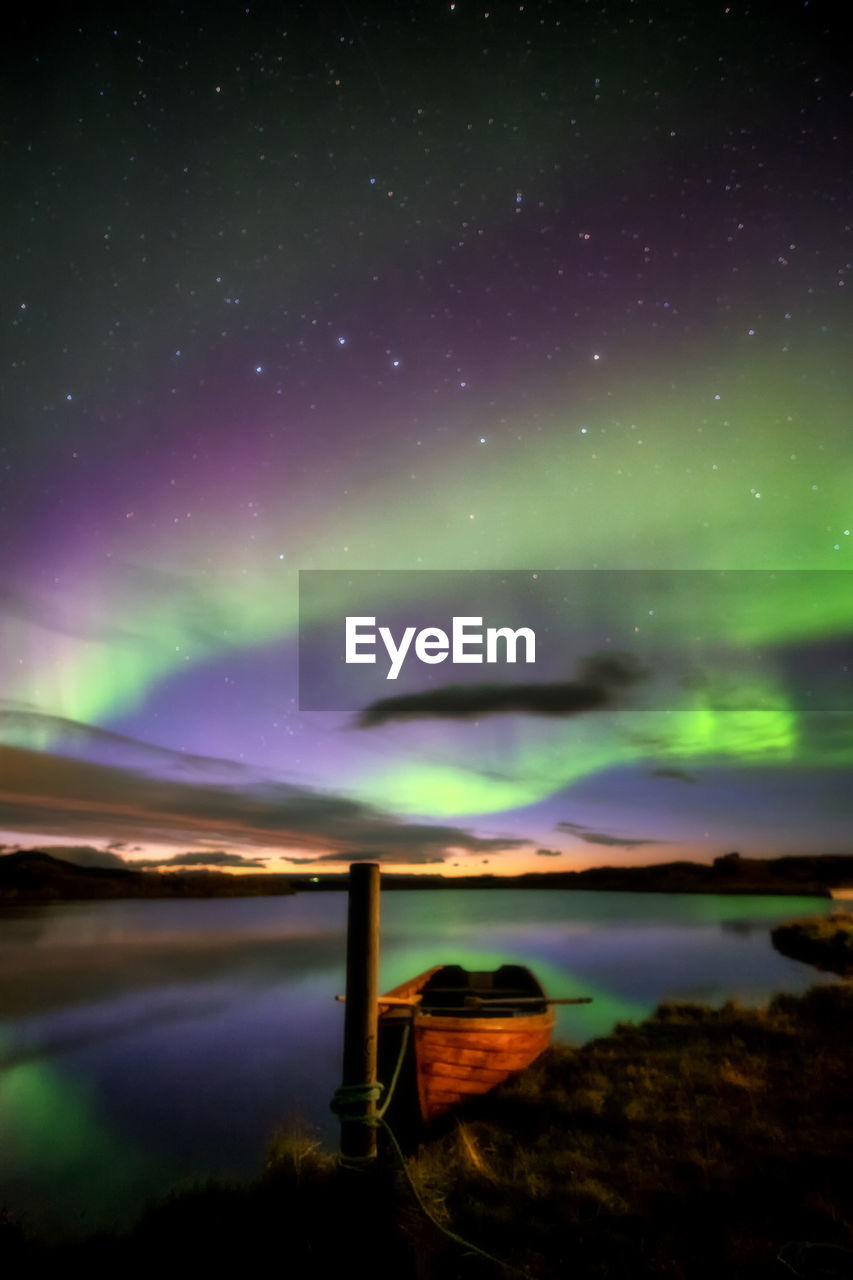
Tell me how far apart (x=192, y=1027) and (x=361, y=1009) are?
17.9m

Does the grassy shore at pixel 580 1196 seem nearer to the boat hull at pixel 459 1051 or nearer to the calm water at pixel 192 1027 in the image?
the boat hull at pixel 459 1051

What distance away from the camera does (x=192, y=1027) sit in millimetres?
19938

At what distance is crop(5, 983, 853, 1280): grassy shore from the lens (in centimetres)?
484

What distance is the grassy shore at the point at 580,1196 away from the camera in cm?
484

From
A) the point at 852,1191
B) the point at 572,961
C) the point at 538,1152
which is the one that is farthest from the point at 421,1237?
the point at 572,961

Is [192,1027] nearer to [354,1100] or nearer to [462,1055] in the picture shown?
[462,1055]

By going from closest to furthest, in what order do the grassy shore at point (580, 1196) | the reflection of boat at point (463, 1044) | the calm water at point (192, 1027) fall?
the grassy shore at point (580, 1196) → the reflection of boat at point (463, 1044) → the calm water at point (192, 1027)

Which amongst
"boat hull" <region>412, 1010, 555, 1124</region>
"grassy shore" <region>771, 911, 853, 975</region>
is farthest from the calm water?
"boat hull" <region>412, 1010, 555, 1124</region>

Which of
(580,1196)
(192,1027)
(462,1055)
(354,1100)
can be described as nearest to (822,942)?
(192,1027)

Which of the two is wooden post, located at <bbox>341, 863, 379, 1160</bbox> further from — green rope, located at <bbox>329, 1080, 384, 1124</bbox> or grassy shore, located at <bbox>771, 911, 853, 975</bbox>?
grassy shore, located at <bbox>771, 911, 853, 975</bbox>

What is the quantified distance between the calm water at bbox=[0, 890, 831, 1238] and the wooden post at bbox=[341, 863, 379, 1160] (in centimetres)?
539

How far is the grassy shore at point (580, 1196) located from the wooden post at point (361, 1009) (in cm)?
25

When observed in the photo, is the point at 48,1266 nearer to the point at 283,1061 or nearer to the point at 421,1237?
the point at 421,1237

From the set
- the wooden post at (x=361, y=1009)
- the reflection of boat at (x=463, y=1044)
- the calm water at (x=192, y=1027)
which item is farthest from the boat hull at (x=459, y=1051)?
the calm water at (x=192, y=1027)
